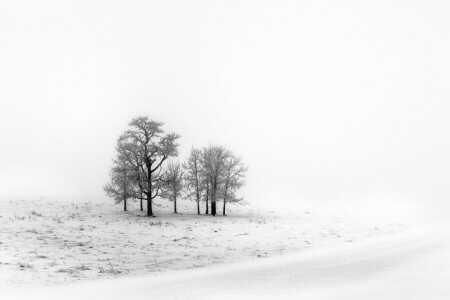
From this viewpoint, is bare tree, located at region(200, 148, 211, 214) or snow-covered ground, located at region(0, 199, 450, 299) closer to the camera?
snow-covered ground, located at region(0, 199, 450, 299)

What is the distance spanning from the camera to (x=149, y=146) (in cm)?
3666

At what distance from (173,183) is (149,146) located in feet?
16.9

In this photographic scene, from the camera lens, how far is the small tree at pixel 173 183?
37.6m

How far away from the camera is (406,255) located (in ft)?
37.0

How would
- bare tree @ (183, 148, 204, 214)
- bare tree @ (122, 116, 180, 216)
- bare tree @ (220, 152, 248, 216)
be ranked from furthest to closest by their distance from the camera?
bare tree @ (183, 148, 204, 214) < bare tree @ (220, 152, 248, 216) < bare tree @ (122, 116, 180, 216)

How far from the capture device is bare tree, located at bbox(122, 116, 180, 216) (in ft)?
120

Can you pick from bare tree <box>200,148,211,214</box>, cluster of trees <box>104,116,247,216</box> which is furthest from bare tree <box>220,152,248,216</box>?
bare tree <box>200,148,211,214</box>

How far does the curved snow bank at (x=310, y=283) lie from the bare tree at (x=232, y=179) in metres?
30.4

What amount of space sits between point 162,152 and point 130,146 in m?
3.39

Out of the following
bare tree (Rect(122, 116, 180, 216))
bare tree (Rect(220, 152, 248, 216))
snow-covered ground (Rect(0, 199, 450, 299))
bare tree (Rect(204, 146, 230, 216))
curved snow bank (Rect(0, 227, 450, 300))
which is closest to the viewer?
curved snow bank (Rect(0, 227, 450, 300))

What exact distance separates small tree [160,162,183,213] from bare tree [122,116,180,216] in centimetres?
88

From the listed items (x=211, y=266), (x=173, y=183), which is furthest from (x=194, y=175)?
(x=211, y=266)

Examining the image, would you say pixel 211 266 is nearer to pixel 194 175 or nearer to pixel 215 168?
pixel 215 168

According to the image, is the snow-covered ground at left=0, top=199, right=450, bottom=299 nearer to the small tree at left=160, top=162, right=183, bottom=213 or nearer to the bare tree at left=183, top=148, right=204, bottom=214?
the small tree at left=160, top=162, right=183, bottom=213
